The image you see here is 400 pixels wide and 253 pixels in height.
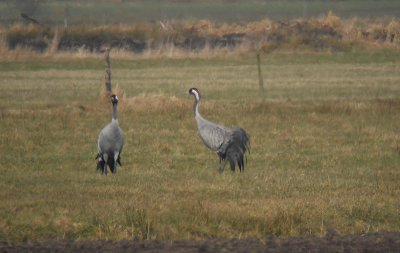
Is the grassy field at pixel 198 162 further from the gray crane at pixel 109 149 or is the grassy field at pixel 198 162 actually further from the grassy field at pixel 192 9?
the grassy field at pixel 192 9

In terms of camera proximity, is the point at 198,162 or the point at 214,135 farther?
the point at 198,162

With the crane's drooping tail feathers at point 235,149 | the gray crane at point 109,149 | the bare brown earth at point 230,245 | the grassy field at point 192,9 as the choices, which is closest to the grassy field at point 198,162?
the crane's drooping tail feathers at point 235,149

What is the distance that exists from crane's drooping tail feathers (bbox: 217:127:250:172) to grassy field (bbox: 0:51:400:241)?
23 cm

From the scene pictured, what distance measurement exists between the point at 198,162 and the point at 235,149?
1.19 meters

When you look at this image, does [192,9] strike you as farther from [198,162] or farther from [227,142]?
[227,142]

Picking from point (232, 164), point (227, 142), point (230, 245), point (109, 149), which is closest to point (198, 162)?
point (227, 142)

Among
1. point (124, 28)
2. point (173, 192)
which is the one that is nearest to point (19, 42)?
point (124, 28)

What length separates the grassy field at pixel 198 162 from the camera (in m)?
→ 11.7

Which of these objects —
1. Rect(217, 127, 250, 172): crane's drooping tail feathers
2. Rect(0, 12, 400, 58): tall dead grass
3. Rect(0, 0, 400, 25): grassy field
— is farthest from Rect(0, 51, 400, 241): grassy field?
Rect(0, 0, 400, 25): grassy field

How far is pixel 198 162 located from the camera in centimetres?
1678

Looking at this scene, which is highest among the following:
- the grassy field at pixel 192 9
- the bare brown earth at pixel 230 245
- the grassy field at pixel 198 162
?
the bare brown earth at pixel 230 245

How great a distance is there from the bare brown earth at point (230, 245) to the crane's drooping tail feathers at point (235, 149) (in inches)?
197

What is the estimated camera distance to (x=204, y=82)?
107 ft

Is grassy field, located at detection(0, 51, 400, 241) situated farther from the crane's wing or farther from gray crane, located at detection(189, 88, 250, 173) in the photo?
the crane's wing
